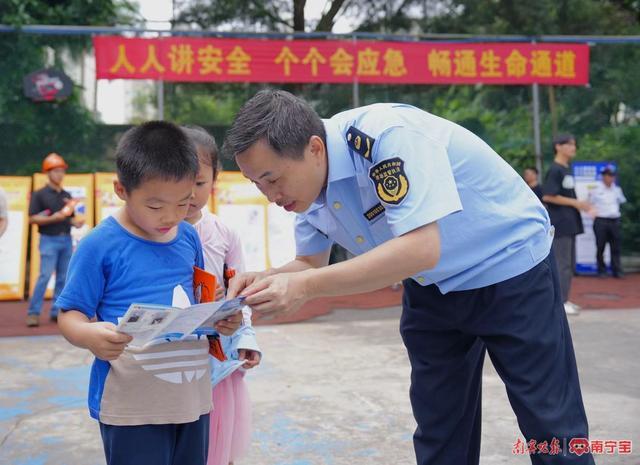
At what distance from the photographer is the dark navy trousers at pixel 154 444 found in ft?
6.31

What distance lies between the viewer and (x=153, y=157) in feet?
6.30

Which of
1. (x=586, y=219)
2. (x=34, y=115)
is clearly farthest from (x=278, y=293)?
(x=586, y=219)

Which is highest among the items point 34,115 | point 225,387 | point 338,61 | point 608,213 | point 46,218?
point 338,61

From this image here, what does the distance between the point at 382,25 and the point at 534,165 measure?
9.31ft

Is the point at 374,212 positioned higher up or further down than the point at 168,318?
higher up

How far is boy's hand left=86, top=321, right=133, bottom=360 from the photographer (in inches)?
69.6

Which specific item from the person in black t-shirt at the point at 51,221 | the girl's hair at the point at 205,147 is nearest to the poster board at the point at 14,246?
the person in black t-shirt at the point at 51,221

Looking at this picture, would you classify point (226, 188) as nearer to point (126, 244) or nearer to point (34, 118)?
point (34, 118)

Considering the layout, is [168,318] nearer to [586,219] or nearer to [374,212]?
[374,212]

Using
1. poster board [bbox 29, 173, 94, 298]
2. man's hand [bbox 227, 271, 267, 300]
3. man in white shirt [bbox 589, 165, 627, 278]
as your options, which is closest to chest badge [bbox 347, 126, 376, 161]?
man's hand [bbox 227, 271, 267, 300]

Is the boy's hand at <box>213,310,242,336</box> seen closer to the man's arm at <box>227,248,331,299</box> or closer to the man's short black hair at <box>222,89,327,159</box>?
the man's arm at <box>227,248,331,299</box>

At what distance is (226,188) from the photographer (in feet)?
28.5

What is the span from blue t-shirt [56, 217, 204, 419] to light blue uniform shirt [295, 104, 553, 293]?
466 mm

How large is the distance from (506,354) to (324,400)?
81.0 inches
